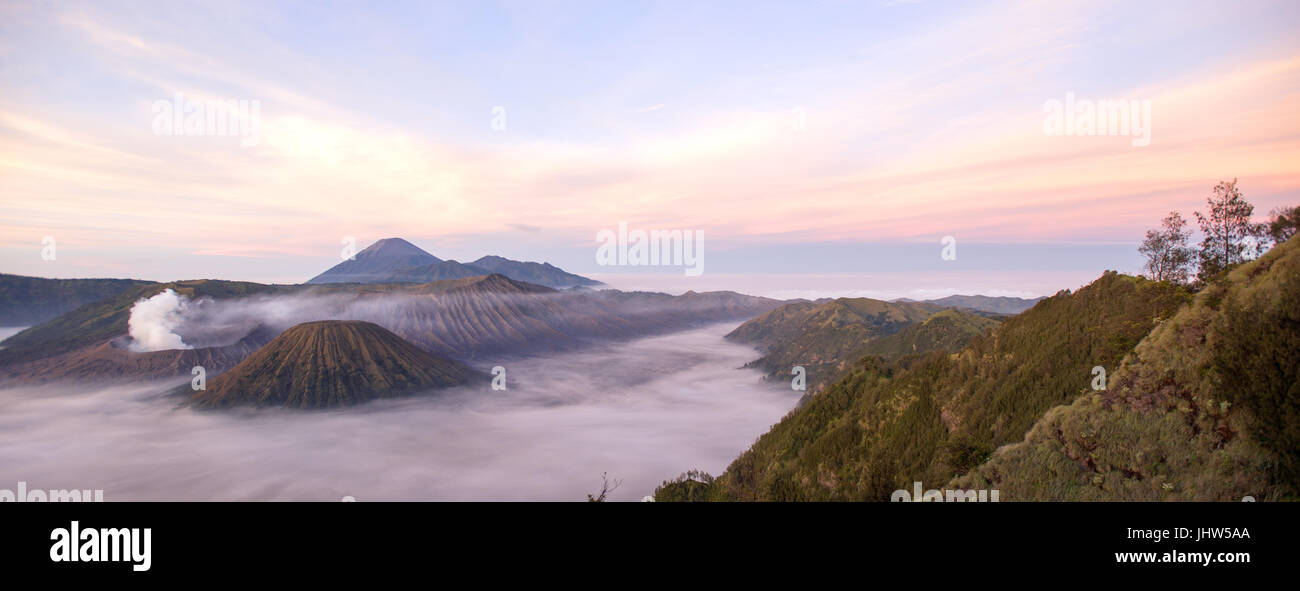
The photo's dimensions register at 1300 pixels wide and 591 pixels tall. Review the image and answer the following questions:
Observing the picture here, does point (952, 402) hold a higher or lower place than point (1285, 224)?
lower
